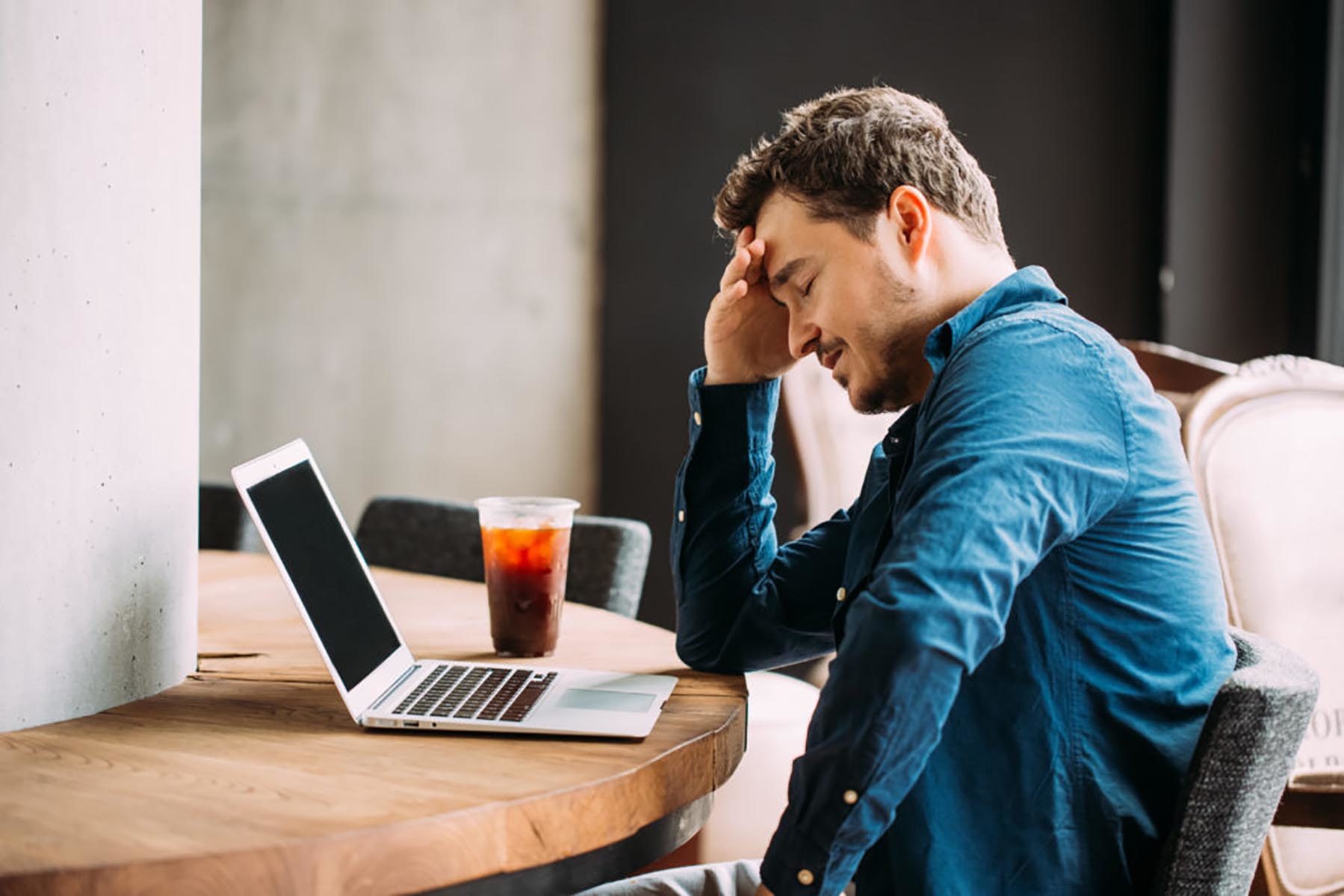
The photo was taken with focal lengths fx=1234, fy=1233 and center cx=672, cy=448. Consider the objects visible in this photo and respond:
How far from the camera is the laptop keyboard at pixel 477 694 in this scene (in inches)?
42.2

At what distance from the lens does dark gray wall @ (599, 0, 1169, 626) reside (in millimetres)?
3174

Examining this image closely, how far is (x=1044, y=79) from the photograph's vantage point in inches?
128

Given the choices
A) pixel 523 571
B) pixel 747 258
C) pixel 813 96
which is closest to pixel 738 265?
pixel 747 258

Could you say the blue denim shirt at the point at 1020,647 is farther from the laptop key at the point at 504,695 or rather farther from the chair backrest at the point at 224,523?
the chair backrest at the point at 224,523

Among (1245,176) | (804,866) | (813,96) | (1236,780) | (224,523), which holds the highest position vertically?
(813,96)

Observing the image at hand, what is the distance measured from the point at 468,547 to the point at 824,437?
0.78 meters

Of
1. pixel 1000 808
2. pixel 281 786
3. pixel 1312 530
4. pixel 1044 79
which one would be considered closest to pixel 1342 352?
pixel 1044 79

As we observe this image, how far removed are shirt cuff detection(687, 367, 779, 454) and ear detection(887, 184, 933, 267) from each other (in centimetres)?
31

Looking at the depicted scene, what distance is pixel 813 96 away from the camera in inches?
138

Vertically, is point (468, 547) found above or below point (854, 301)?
below

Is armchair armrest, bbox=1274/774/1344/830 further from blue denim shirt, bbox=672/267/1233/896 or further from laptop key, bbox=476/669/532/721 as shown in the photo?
laptop key, bbox=476/669/532/721

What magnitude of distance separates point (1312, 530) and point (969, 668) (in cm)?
111

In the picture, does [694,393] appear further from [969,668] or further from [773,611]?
[969,668]

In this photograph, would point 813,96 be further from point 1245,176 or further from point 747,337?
point 747,337
